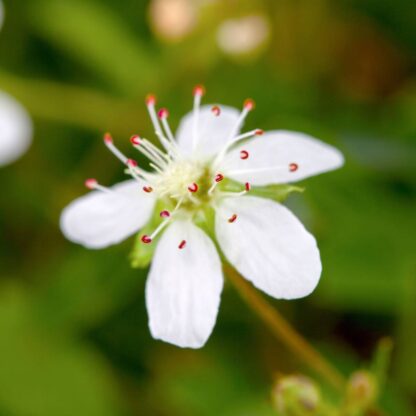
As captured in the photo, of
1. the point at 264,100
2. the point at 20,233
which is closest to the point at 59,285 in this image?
the point at 20,233

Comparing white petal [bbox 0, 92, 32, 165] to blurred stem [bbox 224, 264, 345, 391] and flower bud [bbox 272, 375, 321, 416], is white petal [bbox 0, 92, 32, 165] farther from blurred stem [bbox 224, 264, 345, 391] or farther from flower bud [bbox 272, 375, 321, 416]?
flower bud [bbox 272, 375, 321, 416]

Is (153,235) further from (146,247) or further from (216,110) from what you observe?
(216,110)

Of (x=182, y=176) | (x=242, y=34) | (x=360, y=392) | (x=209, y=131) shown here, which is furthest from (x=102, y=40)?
(x=360, y=392)

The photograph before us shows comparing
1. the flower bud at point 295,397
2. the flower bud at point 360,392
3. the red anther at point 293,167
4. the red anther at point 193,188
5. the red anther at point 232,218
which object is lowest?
the flower bud at point 295,397

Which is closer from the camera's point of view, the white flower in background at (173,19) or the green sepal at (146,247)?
the green sepal at (146,247)

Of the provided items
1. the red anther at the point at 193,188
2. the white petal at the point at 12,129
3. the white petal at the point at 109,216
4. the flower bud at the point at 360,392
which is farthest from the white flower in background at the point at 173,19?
the flower bud at the point at 360,392

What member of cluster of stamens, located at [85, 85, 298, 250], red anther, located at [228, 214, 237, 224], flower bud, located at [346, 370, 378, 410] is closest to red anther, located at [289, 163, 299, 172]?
cluster of stamens, located at [85, 85, 298, 250]

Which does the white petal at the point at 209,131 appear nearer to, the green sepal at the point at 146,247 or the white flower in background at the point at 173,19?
the green sepal at the point at 146,247
